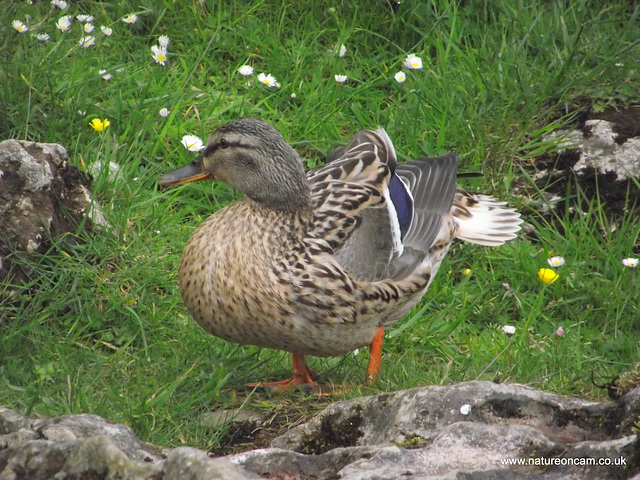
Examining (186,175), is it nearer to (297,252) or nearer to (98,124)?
(297,252)

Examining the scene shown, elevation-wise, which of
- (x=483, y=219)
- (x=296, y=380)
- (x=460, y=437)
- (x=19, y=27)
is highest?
(x=460, y=437)

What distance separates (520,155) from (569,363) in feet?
5.97

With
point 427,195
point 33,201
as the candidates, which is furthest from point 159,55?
point 427,195

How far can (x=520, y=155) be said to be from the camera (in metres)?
5.93

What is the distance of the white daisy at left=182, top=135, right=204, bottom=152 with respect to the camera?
227 inches

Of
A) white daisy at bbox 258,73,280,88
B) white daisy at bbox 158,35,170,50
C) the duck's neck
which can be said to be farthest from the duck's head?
white daisy at bbox 158,35,170,50

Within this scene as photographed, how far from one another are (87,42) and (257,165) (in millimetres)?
2380

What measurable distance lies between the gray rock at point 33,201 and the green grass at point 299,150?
110mm

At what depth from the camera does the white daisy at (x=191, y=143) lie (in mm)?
5754

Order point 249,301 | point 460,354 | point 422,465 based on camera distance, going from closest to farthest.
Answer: point 422,465 < point 249,301 < point 460,354

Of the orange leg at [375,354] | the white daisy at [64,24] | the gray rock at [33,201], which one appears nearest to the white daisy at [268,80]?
the white daisy at [64,24]

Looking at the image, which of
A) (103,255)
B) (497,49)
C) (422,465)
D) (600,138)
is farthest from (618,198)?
(422,465)

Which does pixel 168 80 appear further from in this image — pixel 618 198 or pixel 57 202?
pixel 618 198

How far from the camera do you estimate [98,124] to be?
5.61 metres
